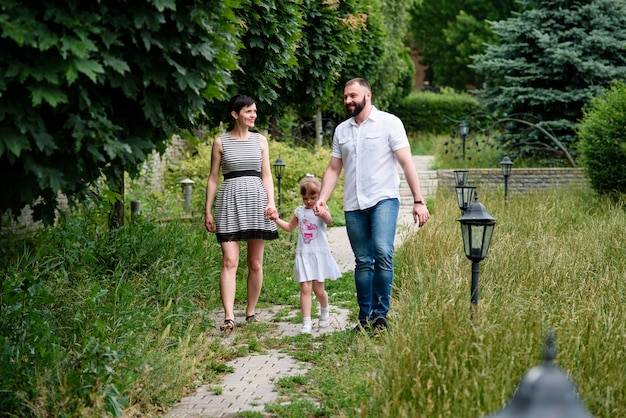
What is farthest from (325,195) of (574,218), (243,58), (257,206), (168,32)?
Result: (574,218)

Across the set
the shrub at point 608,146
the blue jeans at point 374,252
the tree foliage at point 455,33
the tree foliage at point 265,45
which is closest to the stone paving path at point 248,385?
the blue jeans at point 374,252

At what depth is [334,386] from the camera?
470 centimetres

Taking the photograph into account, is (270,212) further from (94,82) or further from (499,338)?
(94,82)

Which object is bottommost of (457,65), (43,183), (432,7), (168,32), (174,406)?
(174,406)

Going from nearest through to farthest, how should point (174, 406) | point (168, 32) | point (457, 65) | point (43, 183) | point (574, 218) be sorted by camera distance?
point (43, 183)
point (168, 32)
point (174, 406)
point (574, 218)
point (457, 65)

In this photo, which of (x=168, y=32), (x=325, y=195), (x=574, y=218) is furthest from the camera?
(x=574, y=218)

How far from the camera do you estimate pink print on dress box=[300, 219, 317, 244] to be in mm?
6438

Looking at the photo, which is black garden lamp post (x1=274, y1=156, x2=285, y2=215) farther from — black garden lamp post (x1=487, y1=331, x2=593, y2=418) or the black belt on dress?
black garden lamp post (x1=487, y1=331, x2=593, y2=418)

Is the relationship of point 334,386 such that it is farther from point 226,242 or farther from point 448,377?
point 226,242

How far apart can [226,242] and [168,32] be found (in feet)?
9.48

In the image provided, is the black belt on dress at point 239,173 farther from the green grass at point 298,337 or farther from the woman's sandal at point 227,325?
the woman's sandal at point 227,325

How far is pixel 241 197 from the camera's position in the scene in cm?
634

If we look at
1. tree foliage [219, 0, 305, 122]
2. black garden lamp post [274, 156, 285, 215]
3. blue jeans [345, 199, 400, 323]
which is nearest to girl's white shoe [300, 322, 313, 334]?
blue jeans [345, 199, 400, 323]

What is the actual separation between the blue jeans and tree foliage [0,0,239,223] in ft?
6.90
